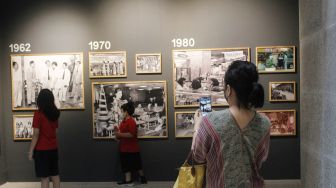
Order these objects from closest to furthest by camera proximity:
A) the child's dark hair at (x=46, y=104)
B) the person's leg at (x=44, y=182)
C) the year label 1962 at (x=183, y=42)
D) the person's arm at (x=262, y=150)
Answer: the person's arm at (x=262, y=150), the child's dark hair at (x=46, y=104), the person's leg at (x=44, y=182), the year label 1962 at (x=183, y=42)

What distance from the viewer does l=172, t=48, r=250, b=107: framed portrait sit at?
713cm

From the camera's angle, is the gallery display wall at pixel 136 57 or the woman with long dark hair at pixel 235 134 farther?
the gallery display wall at pixel 136 57

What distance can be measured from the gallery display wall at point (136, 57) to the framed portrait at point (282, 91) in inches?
0.7

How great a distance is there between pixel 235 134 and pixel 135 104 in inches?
190

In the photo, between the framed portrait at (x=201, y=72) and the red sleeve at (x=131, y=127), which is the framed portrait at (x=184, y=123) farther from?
the red sleeve at (x=131, y=127)

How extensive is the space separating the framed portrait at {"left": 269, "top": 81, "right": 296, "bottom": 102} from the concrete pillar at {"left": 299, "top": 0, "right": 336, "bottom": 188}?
2858 mm

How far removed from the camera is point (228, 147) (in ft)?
8.48

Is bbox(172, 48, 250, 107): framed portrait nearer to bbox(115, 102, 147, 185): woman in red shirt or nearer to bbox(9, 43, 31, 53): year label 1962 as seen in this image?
bbox(115, 102, 147, 185): woman in red shirt

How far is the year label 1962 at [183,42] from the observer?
7.22 metres

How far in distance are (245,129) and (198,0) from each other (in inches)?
197

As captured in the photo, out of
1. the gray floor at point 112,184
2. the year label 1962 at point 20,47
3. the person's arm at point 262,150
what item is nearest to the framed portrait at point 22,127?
the gray floor at point 112,184

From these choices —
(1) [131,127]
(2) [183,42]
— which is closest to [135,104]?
(1) [131,127]

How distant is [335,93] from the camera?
318 cm

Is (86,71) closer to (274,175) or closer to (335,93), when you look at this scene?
(274,175)
